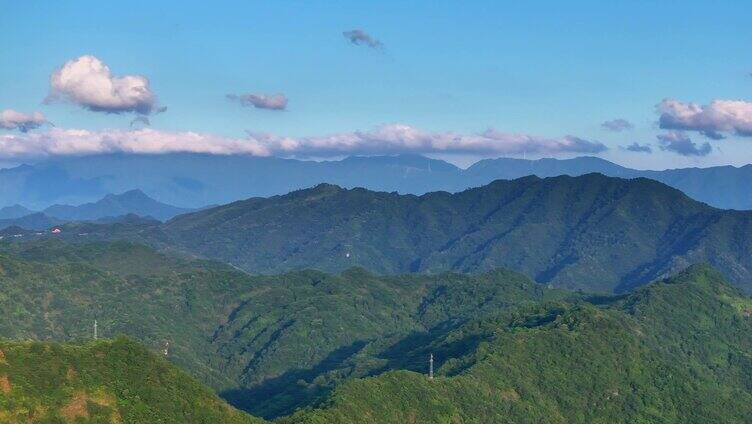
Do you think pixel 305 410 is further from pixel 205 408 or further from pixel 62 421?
pixel 62 421

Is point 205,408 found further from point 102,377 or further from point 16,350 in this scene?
point 16,350

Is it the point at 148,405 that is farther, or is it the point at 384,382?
the point at 384,382

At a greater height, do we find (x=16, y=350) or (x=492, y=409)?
(x=16, y=350)

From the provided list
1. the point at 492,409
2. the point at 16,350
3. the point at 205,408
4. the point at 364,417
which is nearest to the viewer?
the point at 16,350

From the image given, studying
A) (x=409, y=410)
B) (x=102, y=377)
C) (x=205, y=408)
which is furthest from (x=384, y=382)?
(x=102, y=377)

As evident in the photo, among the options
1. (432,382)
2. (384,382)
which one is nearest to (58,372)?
(384,382)

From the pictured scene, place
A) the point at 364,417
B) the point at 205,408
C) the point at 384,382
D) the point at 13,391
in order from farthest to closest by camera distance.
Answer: the point at 384,382 → the point at 364,417 → the point at 205,408 → the point at 13,391
